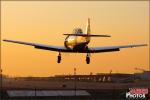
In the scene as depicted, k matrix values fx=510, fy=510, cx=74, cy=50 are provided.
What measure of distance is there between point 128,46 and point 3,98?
35980 millimetres

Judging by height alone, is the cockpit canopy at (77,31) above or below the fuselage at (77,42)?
above

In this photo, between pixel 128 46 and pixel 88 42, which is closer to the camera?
pixel 88 42

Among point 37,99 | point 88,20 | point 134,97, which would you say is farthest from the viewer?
point 134,97

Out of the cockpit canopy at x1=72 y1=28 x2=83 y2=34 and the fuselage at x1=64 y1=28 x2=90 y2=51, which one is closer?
the fuselage at x1=64 y1=28 x2=90 y2=51

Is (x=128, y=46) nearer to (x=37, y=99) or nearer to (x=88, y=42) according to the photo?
(x=88, y=42)

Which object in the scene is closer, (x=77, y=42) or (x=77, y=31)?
(x=77, y=42)

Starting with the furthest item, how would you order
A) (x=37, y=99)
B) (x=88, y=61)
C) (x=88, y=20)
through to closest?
(x=37, y=99) → (x=88, y=20) → (x=88, y=61)

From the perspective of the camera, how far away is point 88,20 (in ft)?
399

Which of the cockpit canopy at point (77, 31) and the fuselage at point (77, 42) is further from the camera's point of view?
the cockpit canopy at point (77, 31)

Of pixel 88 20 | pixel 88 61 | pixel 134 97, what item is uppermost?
pixel 88 20

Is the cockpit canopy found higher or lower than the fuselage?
higher

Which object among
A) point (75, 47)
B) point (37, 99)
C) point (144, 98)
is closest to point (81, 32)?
point (75, 47)

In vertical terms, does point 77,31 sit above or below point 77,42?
above

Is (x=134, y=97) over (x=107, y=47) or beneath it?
beneath
